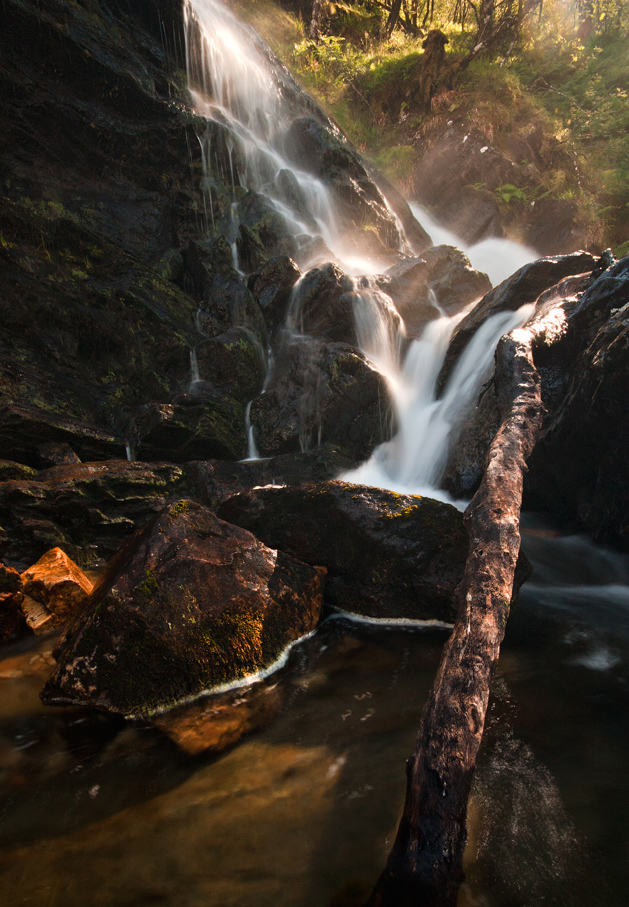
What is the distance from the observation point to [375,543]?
448 centimetres

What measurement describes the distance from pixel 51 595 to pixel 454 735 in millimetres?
4084

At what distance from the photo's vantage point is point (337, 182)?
15.5 metres

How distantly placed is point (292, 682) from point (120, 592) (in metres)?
1.47

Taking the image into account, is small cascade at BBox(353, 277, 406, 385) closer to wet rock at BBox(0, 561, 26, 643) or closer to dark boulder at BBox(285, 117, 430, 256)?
dark boulder at BBox(285, 117, 430, 256)

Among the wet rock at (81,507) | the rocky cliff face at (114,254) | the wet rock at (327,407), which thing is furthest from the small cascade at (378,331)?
the wet rock at (81,507)

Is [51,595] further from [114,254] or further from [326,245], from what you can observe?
[326,245]

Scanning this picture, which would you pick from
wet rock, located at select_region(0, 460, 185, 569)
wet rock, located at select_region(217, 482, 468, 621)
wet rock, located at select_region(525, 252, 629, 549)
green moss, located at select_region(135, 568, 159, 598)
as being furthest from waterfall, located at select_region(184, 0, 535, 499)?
green moss, located at select_region(135, 568, 159, 598)

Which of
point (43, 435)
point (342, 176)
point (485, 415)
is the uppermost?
point (342, 176)

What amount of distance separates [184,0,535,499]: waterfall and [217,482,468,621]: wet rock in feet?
11.0

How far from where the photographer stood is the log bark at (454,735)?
62.0 inches

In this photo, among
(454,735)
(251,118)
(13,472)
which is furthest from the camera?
(251,118)

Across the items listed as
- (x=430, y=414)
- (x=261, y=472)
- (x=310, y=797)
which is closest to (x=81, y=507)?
(x=261, y=472)

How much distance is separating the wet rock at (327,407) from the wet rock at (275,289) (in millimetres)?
1777

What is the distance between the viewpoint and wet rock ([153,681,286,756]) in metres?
2.63
